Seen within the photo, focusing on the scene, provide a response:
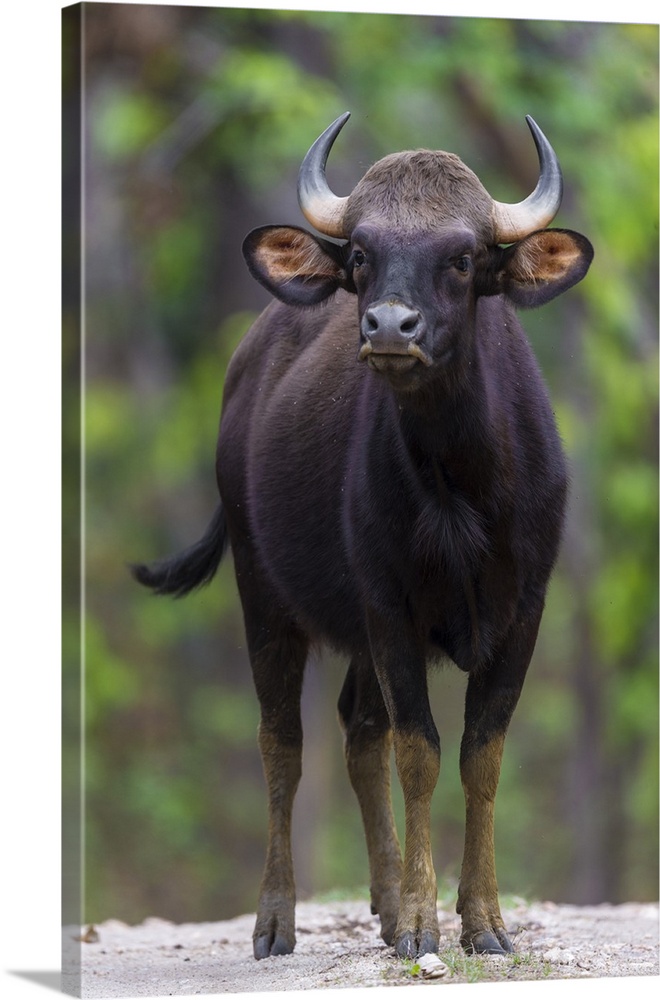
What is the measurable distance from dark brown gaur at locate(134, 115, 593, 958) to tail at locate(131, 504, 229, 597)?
1.37m

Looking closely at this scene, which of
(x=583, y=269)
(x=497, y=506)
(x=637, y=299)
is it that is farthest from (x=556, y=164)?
(x=637, y=299)

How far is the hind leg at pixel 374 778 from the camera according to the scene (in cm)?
840

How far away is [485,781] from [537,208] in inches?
90.2

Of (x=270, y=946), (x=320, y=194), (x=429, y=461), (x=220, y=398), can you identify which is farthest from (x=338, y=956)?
(x=220, y=398)

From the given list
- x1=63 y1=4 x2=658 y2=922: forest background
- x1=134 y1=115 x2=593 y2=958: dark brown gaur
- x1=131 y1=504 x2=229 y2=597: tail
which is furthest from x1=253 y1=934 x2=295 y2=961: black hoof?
x1=63 y1=4 x2=658 y2=922: forest background

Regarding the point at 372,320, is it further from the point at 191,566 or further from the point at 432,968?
the point at 191,566

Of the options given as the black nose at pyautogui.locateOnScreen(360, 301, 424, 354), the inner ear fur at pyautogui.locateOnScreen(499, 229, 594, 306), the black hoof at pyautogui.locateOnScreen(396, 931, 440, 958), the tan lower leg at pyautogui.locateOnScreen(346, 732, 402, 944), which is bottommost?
the black hoof at pyautogui.locateOnScreen(396, 931, 440, 958)

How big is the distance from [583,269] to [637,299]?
7792 mm

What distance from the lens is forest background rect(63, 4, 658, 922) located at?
14102 mm

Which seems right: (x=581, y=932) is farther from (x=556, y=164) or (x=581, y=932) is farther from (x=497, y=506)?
(x=556, y=164)

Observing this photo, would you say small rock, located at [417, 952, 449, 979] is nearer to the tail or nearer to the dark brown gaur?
the dark brown gaur

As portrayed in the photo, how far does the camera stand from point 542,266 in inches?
286
